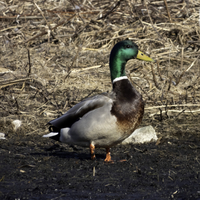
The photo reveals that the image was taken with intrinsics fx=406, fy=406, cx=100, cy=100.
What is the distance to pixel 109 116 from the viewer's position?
389 cm

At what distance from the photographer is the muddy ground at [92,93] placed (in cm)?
353

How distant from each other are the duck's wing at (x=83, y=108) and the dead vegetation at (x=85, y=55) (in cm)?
109

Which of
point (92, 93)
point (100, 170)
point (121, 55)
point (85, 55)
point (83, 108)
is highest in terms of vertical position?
point (121, 55)

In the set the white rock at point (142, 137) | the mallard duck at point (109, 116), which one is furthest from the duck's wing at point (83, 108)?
the white rock at point (142, 137)

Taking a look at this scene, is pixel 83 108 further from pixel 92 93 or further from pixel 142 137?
pixel 92 93

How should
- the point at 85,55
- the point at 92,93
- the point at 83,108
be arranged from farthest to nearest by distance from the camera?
the point at 85,55
the point at 92,93
the point at 83,108

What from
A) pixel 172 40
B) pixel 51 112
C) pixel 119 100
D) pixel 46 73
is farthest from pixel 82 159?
pixel 172 40

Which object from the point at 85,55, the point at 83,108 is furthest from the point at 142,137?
the point at 85,55

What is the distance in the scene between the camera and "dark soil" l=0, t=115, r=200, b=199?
3273 millimetres

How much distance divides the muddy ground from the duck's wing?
371mm

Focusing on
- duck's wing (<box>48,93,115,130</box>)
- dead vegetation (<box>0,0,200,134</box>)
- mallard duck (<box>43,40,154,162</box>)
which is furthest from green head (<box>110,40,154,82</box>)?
dead vegetation (<box>0,0,200,134</box>)

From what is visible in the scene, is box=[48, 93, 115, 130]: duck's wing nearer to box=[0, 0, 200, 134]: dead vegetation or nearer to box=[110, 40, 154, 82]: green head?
box=[110, 40, 154, 82]: green head

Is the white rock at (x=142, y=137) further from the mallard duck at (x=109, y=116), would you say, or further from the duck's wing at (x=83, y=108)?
the duck's wing at (x=83, y=108)

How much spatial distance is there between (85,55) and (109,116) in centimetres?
421
